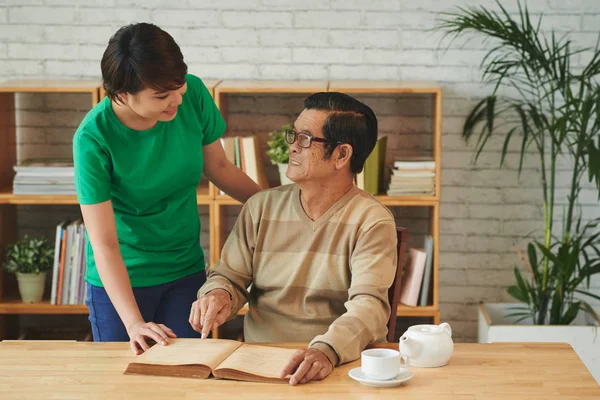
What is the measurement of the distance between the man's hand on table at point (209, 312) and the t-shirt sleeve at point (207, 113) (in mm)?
505

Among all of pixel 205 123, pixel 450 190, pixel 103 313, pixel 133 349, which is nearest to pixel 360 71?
pixel 450 190

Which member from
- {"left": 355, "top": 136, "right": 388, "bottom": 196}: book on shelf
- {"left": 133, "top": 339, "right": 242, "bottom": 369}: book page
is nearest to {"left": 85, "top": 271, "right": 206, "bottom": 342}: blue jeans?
{"left": 133, "top": 339, "right": 242, "bottom": 369}: book page

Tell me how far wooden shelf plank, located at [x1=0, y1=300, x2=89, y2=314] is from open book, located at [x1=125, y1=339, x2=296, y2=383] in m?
1.87

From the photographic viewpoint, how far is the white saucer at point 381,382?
1.71 meters

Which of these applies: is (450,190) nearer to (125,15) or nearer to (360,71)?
(360,71)

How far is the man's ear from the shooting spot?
2.21m

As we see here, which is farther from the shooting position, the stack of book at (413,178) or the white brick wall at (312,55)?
the white brick wall at (312,55)

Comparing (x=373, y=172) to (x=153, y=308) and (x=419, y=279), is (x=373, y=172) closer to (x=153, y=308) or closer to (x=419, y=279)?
(x=419, y=279)

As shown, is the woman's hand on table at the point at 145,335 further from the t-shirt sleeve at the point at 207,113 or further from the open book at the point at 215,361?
the t-shirt sleeve at the point at 207,113

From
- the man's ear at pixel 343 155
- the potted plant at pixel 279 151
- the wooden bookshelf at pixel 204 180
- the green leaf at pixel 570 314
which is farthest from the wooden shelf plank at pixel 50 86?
the green leaf at pixel 570 314

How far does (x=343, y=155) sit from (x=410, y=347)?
1.96 ft

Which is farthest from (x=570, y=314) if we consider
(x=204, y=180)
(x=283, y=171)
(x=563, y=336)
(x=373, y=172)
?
(x=204, y=180)

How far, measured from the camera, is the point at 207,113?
93.0 inches

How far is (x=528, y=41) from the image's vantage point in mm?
3430
